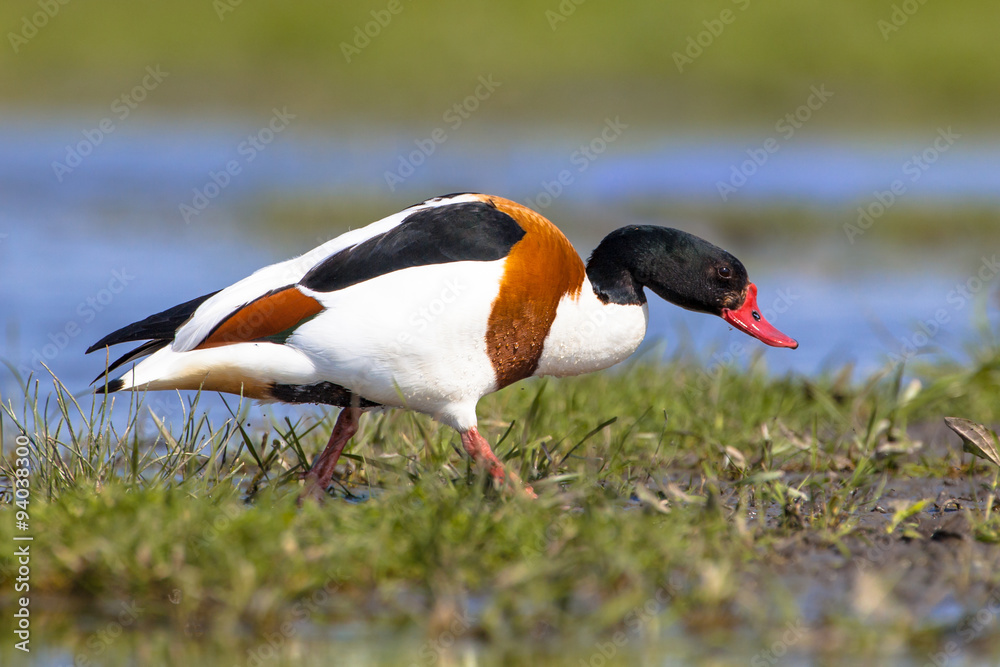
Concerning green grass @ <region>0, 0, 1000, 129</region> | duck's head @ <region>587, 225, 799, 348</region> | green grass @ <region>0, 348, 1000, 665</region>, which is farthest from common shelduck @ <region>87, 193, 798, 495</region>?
green grass @ <region>0, 0, 1000, 129</region>

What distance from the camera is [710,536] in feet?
12.7

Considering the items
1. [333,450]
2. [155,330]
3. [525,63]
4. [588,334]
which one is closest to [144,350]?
[155,330]

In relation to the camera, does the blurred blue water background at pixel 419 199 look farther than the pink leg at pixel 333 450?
Yes

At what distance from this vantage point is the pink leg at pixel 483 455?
14.4ft

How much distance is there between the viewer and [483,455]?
14.8 ft

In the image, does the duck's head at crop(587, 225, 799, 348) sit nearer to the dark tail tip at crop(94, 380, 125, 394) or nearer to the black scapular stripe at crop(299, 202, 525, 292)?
the black scapular stripe at crop(299, 202, 525, 292)

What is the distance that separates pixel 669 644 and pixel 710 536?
60 cm

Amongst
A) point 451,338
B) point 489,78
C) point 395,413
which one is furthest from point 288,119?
point 451,338

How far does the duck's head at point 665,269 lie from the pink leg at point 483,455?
2.52 ft

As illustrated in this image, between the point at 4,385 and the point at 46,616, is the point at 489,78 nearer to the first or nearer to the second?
the point at 4,385

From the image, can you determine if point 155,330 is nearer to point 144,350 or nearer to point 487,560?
point 144,350

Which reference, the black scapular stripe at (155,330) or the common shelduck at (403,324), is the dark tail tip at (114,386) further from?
the black scapular stripe at (155,330)

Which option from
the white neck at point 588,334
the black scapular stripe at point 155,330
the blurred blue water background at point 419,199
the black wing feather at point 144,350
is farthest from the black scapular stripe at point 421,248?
the blurred blue water background at point 419,199

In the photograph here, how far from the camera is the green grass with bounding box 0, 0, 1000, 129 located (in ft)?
64.6
